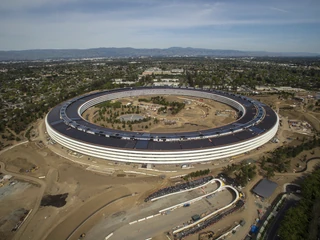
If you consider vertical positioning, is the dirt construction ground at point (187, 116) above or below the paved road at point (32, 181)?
above

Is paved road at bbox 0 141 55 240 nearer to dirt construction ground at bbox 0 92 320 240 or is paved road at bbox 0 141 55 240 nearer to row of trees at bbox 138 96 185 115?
dirt construction ground at bbox 0 92 320 240

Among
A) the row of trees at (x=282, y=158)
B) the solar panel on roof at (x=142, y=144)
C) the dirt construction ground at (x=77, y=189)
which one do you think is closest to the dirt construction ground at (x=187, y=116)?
the solar panel on roof at (x=142, y=144)

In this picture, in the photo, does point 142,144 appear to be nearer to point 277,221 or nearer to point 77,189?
point 77,189

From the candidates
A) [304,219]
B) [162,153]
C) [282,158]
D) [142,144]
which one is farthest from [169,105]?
[304,219]

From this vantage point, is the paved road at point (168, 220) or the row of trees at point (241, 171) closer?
the paved road at point (168, 220)

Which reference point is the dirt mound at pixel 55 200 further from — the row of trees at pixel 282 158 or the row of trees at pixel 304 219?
the row of trees at pixel 282 158

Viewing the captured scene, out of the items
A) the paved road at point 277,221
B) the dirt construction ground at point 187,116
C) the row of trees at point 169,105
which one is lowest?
the paved road at point 277,221

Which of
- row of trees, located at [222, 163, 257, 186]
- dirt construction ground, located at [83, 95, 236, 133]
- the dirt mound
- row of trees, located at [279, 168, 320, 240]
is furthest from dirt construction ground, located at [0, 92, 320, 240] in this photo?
dirt construction ground, located at [83, 95, 236, 133]

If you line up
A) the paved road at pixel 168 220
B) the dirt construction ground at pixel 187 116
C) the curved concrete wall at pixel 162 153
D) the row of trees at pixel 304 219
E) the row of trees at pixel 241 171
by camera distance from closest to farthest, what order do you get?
the row of trees at pixel 304 219 < the paved road at pixel 168 220 < the row of trees at pixel 241 171 < the curved concrete wall at pixel 162 153 < the dirt construction ground at pixel 187 116
